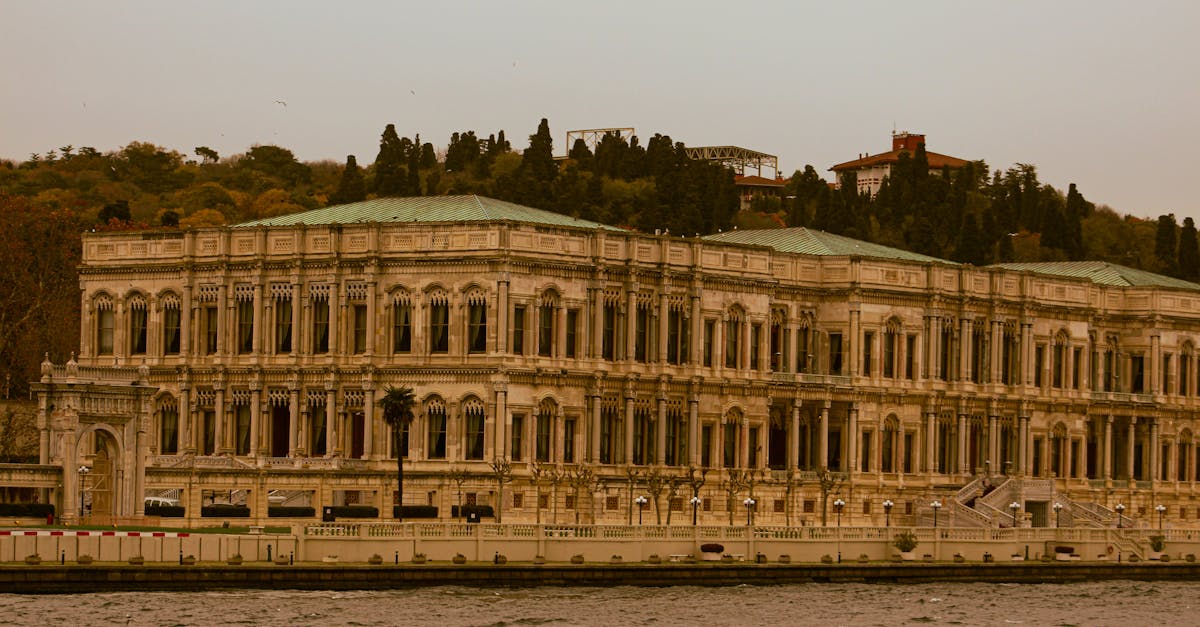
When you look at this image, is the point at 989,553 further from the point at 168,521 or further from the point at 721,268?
the point at 168,521

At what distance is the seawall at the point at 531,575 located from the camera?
3565 inches

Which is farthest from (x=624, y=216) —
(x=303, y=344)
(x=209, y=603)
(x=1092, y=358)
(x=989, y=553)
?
(x=209, y=603)

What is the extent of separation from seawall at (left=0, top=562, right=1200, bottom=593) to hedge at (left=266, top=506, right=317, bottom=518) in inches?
674

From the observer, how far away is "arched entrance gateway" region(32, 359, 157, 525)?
336ft

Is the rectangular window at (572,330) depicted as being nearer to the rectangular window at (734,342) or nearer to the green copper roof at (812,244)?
the rectangular window at (734,342)

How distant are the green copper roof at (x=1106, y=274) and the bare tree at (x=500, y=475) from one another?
42401 mm

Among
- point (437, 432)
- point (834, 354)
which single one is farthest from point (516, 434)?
point (834, 354)

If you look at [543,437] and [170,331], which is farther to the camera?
[170,331]

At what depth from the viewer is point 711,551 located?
106m

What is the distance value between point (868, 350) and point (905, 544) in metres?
28.8

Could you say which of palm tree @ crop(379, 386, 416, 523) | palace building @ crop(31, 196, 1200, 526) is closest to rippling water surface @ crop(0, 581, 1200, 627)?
palm tree @ crop(379, 386, 416, 523)

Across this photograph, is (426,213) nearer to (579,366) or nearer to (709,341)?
(579,366)

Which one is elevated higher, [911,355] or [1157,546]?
[911,355]

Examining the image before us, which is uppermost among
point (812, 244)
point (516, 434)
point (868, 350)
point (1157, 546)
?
point (812, 244)
